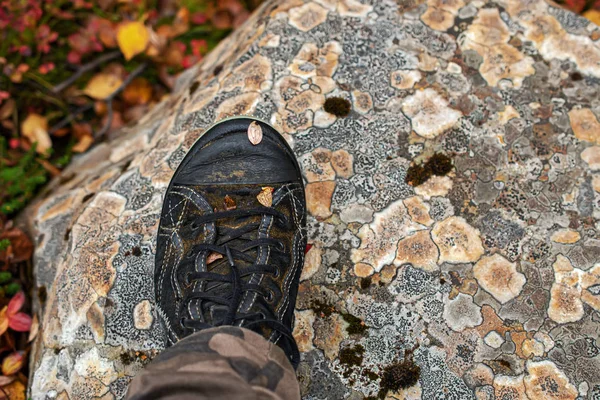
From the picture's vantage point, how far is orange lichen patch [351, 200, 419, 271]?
2252 mm

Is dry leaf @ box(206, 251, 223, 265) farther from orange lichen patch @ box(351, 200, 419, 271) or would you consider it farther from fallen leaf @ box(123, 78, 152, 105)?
fallen leaf @ box(123, 78, 152, 105)

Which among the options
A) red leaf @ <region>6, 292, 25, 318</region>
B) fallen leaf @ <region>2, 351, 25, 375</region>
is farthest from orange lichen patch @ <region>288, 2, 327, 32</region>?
fallen leaf @ <region>2, 351, 25, 375</region>

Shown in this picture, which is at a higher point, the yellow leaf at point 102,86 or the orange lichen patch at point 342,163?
the orange lichen patch at point 342,163

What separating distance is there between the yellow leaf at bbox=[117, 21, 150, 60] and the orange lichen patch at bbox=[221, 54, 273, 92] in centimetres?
116

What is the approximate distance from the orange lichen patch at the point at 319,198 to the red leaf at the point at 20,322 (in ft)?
5.44

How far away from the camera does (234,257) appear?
2.16 m

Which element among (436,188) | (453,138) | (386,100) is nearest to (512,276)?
(436,188)

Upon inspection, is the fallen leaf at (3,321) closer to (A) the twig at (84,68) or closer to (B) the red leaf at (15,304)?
(B) the red leaf at (15,304)

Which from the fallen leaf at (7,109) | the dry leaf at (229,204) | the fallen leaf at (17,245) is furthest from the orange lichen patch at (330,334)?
the fallen leaf at (7,109)

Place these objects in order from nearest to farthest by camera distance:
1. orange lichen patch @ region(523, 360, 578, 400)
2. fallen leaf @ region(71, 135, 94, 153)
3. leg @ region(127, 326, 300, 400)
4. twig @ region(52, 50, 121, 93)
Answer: leg @ region(127, 326, 300, 400) → orange lichen patch @ region(523, 360, 578, 400) → fallen leaf @ region(71, 135, 94, 153) → twig @ region(52, 50, 121, 93)

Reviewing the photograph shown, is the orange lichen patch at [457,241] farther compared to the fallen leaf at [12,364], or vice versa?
the fallen leaf at [12,364]

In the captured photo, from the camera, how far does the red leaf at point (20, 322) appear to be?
2621 mm

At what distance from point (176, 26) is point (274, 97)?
1595 mm

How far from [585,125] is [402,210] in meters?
1.03
